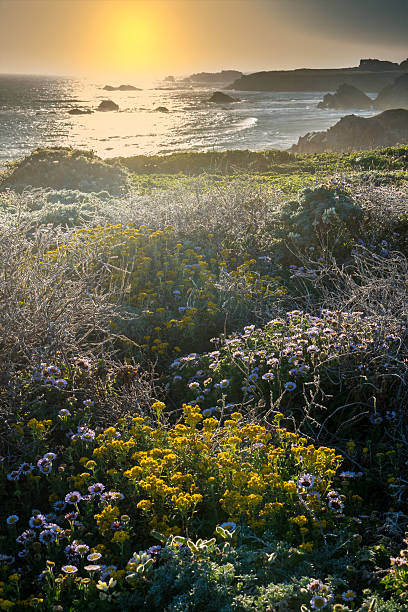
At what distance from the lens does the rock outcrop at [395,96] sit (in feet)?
234

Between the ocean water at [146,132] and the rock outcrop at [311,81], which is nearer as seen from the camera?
the ocean water at [146,132]

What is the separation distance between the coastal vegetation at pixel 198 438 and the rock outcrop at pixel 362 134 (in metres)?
23.5

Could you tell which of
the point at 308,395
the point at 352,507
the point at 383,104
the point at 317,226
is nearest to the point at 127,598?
the point at 352,507

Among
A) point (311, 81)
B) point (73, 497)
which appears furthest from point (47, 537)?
point (311, 81)

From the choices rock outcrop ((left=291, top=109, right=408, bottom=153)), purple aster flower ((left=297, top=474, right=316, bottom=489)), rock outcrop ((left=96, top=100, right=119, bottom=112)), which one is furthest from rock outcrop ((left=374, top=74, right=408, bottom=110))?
purple aster flower ((left=297, top=474, right=316, bottom=489))

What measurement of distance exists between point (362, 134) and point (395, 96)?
49284 millimetres

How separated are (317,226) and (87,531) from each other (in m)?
6.15

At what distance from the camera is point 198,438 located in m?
3.35

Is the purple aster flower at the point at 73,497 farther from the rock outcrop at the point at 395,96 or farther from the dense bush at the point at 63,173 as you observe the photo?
the rock outcrop at the point at 395,96

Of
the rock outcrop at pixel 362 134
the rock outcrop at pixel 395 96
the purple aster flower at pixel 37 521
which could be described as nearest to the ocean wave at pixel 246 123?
the rock outcrop at pixel 362 134

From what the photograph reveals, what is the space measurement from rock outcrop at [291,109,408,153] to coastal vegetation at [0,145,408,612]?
2347 cm

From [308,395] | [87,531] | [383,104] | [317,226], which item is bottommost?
[87,531]

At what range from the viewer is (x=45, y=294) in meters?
4.69

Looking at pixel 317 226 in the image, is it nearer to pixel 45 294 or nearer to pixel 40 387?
pixel 45 294
